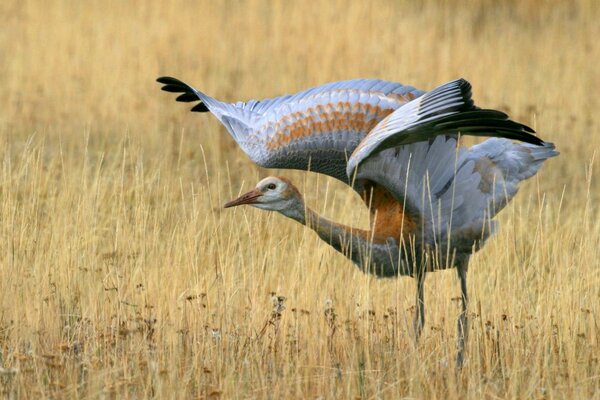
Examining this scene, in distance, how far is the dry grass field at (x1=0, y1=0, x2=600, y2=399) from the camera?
22.3ft

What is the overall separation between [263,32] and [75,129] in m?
2.94

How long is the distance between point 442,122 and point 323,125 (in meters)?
1.00

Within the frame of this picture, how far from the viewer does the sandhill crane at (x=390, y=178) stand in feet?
24.3

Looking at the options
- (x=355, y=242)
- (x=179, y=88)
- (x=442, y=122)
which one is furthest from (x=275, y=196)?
(x=179, y=88)

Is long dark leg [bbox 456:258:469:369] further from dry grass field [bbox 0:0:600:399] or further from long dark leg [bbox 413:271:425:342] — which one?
long dark leg [bbox 413:271:425:342]

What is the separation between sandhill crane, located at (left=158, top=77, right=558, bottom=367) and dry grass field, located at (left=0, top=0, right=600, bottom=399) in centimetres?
23

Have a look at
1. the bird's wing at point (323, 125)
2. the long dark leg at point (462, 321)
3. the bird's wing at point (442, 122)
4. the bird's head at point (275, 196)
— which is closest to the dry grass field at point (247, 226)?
the long dark leg at point (462, 321)

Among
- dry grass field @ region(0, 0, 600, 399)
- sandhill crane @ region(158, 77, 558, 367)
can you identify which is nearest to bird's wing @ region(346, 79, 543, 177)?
sandhill crane @ region(158, 77, 558, 367)

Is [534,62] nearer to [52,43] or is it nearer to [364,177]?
[52,43]

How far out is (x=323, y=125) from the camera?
7648mm

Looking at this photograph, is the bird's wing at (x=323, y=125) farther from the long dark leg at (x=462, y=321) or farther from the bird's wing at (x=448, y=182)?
the long dark leg at (x=462, y=321)

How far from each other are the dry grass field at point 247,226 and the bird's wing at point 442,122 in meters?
0.87

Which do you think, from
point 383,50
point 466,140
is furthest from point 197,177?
point 383,50

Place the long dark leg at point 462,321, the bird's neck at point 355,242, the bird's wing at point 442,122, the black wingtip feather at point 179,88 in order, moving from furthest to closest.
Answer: the black wingtip feather at point 179,88, the bird's neck at point 355,242, the long dark leg at point 462,321, the bird's wing at point 442,122
